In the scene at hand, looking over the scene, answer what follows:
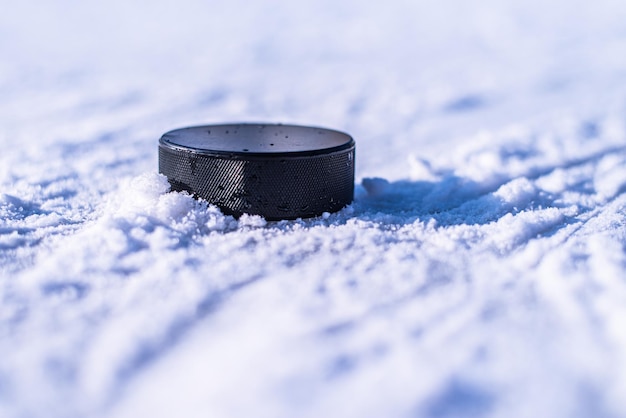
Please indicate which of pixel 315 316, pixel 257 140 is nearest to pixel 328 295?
pixel 315 316

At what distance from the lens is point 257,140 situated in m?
2.58

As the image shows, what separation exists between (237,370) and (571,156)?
102 inches

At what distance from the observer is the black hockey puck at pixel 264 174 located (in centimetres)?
224

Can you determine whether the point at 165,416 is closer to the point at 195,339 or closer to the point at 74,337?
the point at 195,339

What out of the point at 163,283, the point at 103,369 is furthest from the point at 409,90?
the point at 103,369

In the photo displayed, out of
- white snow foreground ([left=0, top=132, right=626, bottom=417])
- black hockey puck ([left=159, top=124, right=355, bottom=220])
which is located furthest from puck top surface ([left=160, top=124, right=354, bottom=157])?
white snow foreground ([left=0, top=132, right=626, bottom=417])

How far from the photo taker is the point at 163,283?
184 centimetres

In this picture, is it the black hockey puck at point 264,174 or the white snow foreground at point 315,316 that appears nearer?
the white snow foreground at point 315,316

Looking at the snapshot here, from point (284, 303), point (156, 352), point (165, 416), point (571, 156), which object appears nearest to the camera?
point (165, 416)

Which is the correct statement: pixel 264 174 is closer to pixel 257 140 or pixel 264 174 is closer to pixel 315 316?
pixel 257 140

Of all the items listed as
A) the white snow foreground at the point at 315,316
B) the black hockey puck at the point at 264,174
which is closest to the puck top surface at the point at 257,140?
the black hockey puck at the point at 264,174

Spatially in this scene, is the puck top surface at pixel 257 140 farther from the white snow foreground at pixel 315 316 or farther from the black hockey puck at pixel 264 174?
the white snow foreground at pixel 315 316

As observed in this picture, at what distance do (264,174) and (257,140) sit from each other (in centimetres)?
37

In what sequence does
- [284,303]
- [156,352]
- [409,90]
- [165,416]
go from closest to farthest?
[165,416] < [156,352] < [284,303] < [409,90]
